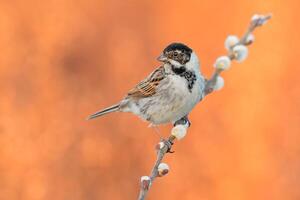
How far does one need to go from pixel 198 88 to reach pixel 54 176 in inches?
121

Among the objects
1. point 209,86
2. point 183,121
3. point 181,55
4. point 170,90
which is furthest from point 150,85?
point 209,86

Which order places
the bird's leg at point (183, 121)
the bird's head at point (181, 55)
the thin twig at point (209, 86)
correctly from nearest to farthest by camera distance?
the thin twig at point (209, 86) < the bird's leg at point (183, 121) < the bird's head at point (181, 55)

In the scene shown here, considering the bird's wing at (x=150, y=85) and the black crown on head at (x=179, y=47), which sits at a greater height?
the bird's wing at (x=150, y=85)

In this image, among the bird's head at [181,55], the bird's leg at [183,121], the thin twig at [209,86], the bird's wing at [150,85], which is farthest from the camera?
the bird's wing at [150,85]

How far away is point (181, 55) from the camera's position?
7.70 ft

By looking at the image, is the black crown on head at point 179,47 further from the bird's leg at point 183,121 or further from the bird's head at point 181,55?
the bird's leg at point 183,121

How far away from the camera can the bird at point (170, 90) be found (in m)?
2.36

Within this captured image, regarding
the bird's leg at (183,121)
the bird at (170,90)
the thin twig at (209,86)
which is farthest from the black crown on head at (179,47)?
the thin twig at (209,86)

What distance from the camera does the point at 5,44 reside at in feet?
20.2

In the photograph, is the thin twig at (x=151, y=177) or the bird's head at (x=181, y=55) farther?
the bird's head at (x=181, y=55)

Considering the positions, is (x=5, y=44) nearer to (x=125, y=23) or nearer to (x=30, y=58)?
(x=30, y=58)

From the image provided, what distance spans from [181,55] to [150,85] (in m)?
0.45

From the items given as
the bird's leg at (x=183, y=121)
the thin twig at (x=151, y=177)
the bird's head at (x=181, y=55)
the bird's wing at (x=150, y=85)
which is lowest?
the thin twig at (x=151, y=177)

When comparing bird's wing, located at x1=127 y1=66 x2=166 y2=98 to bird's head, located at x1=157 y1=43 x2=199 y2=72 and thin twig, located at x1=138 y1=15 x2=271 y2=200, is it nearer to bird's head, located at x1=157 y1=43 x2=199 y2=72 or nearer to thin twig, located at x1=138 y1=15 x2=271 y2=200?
bird's head, located at x1=157 y1=43 x2=199 y2=72
